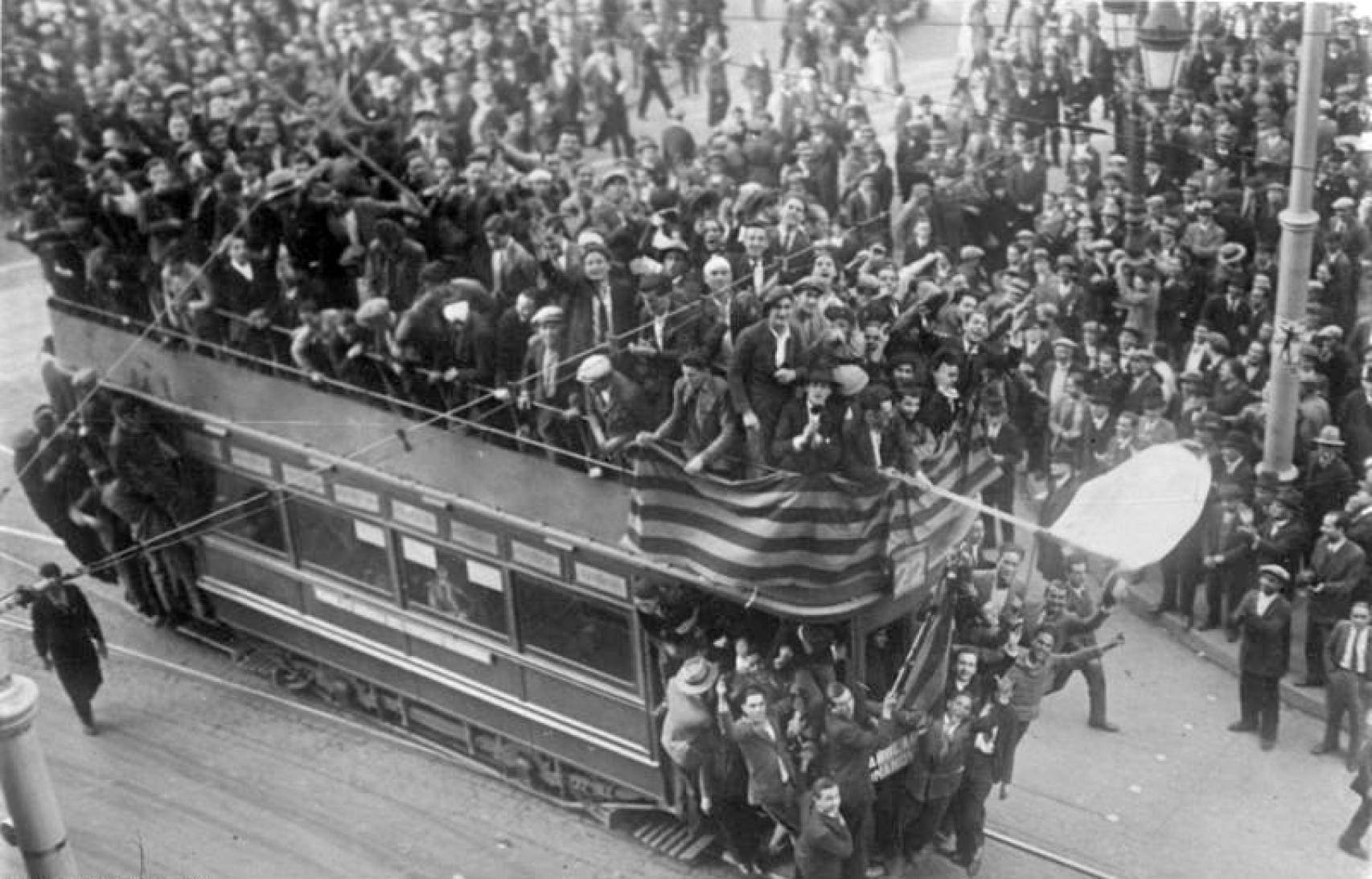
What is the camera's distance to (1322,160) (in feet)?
41.6

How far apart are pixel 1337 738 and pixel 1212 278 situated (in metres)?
3.89

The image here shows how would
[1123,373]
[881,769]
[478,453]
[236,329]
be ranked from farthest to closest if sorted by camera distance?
[1123,373] < [236,329] < [478,453] < [881,769]

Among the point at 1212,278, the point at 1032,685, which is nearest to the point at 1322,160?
the point at 1212,278

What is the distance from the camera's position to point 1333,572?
9.66 metres

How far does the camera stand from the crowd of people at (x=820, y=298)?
8523 mm

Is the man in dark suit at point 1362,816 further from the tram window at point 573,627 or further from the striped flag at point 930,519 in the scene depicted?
the tram window at point 573,627

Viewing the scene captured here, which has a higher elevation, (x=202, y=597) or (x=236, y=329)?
(x=236, y=329)

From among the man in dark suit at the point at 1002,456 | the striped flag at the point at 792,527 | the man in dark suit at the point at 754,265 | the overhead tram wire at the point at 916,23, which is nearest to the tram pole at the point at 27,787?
the striped flag at the point at 792,527

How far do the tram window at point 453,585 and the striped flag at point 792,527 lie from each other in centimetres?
113

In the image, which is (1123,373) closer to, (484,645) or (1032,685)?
(1032,685)

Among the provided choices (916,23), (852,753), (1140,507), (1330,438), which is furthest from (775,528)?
(916,23)

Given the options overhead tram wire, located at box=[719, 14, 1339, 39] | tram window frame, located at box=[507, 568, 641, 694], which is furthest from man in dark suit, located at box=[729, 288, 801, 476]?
overhead tram wire, located at box=[719, 14, 1339, 39]

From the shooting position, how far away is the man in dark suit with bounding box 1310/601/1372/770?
9.26m

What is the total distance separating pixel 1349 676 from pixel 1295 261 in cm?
228
